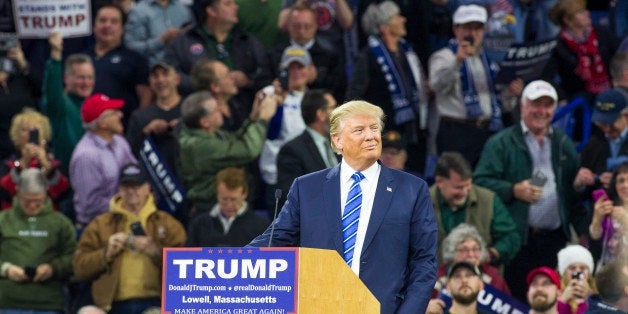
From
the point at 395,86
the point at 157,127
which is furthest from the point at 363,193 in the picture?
the point at 395,86

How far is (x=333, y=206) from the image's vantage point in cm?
682

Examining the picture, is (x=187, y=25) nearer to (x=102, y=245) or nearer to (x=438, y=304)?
(x=102, y=245)

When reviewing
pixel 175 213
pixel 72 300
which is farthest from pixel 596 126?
pixel 72 300

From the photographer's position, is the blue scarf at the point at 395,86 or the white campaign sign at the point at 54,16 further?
the blue scarf at the point at 395,86

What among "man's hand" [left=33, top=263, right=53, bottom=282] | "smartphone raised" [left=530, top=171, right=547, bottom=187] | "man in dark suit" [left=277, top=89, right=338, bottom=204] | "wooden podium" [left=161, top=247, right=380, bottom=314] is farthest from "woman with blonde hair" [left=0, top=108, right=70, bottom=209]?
"wooden podium" [left=161, top=247, right=380, bottom=314]

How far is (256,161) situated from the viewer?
1296 cm

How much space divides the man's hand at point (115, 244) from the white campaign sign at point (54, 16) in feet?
8.62

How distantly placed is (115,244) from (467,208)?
2.98 meters

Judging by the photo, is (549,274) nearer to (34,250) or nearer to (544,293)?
(544,293)

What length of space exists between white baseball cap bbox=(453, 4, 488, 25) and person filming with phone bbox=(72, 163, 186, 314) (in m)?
3.42

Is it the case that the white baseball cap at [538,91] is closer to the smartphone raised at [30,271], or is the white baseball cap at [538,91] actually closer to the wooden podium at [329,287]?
the smartphone raised at [30,271]

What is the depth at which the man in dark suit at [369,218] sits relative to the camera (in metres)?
6.68

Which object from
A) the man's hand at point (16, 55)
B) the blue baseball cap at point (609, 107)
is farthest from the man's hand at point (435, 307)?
the man's hand at point (16, 55)

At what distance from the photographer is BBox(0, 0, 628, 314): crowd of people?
11.7 m
